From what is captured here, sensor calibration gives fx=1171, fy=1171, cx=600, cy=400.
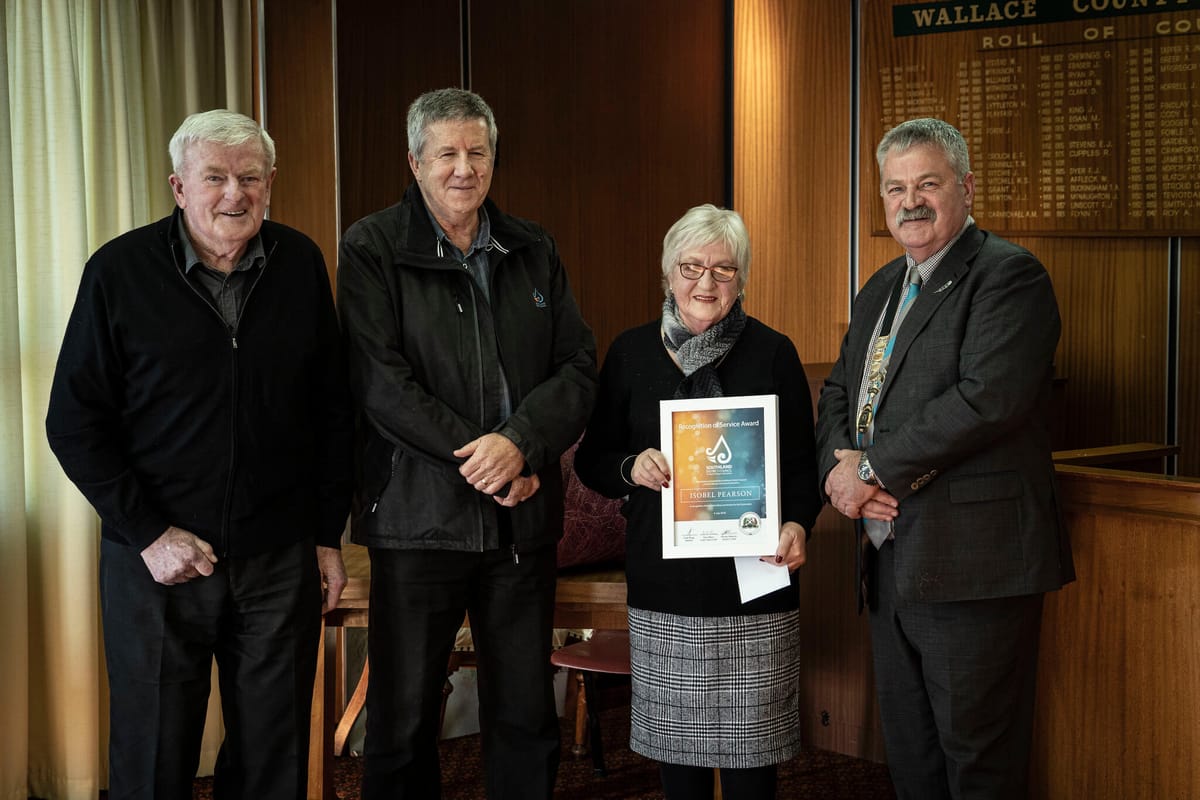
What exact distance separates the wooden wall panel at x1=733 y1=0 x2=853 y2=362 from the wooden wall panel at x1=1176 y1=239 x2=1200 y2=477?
1.28 metres

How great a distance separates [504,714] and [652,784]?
121 cm

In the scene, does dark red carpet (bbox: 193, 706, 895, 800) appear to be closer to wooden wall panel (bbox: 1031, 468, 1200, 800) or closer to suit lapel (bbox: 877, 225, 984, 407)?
wooden wall panel (bbox: 1031, 468, 1200, 800)

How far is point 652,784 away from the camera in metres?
3.76

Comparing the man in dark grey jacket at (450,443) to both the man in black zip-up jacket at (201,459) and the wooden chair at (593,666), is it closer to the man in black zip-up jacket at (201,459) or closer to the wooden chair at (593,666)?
the man in black zip-up jacket at (201,459)

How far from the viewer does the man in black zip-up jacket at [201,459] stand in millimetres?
2346

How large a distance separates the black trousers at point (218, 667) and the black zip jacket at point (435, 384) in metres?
0.24

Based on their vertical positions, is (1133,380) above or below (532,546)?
above

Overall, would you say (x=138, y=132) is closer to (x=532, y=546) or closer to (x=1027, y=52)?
(x=532, y=546)

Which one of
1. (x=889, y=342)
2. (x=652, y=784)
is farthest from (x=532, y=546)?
(x=652, y=784)

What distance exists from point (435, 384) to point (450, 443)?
0.16 metres

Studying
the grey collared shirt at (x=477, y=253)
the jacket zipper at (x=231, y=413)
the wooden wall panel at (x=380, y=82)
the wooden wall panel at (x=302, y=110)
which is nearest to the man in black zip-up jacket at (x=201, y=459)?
the jacket zipper at (x=231, y=413)

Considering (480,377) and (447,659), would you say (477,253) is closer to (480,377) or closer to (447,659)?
(480,377)

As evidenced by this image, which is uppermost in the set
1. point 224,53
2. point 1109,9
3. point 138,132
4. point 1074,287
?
point 1109,9

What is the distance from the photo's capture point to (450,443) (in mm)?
2508
